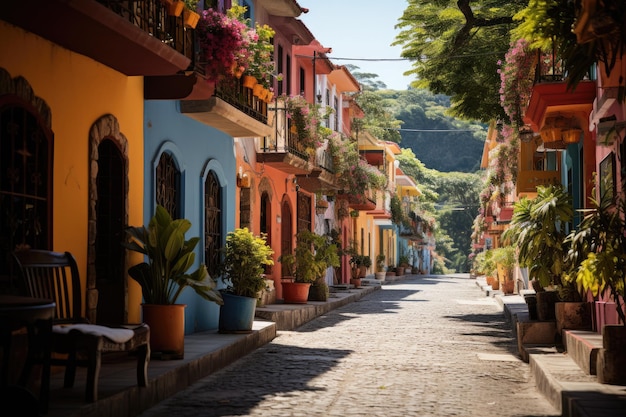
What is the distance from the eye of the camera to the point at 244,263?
1485cm

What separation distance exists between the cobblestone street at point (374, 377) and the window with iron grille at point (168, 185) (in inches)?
99.5

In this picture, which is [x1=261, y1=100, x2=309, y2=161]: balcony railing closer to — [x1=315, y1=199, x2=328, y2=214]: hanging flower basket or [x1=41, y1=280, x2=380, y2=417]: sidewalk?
[x1=41, y1=280, x2=380, y2=417]: sidewalk

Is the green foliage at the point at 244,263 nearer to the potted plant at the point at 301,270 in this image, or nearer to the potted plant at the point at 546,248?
the potted plant at the point at 546,248

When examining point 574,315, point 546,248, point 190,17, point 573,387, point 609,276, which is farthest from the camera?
point 546,248

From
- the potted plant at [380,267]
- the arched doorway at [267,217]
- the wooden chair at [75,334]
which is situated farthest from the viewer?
the potted plant at [380,267]

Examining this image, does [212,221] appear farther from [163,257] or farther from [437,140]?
[437,140]

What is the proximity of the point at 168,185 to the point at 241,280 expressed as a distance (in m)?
1.83

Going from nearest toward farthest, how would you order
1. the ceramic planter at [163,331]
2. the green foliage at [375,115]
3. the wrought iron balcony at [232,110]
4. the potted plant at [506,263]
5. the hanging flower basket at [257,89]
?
the ceramic planter at [163,331]
the wrought iron balcony at [232,110]
the hanging flower basket at [257,89]
the potted plant at [506,263]
the green foliage at [375,115]

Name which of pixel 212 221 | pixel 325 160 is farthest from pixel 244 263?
pixel 325 160

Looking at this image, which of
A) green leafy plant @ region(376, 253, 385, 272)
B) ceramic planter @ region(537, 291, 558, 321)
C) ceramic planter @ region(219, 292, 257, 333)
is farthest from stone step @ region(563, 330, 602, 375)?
green leafy plant @ region(376, 253, 385, 272)

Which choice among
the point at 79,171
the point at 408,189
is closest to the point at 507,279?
the point at 79,171

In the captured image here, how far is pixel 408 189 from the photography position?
216 ft

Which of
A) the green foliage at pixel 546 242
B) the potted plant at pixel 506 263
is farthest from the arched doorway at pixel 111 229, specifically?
the potted plant at pixel 506 263

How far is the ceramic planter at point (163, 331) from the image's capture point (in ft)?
34.9
